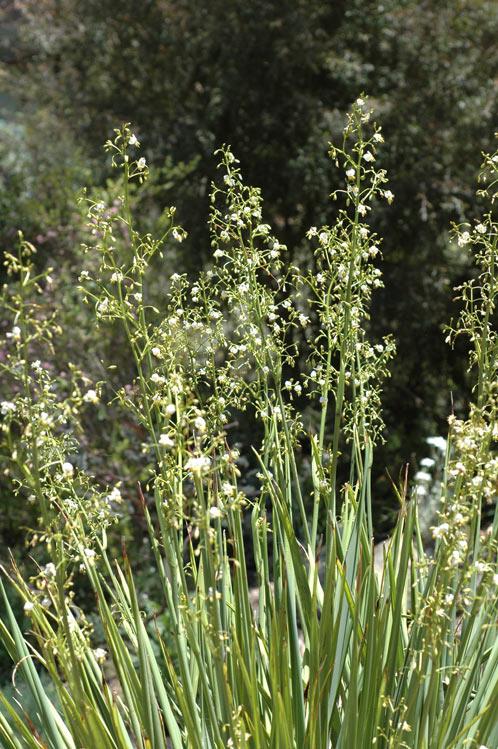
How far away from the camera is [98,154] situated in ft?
25.8

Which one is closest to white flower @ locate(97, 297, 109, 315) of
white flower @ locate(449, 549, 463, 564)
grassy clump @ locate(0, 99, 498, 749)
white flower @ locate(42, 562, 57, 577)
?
grassy clump @ locate(0, 99, 498, 749)

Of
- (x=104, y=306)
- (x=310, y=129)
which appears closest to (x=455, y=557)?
(x=104, y=306)

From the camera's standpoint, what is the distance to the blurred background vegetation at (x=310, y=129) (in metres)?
6.64

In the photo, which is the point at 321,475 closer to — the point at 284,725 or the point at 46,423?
the point at 284,725

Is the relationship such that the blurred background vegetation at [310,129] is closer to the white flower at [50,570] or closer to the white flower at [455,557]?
the white flower at [50,570]

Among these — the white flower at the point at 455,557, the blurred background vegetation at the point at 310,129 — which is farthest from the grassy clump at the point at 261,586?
the blurred background vegetation at the point at 310,129

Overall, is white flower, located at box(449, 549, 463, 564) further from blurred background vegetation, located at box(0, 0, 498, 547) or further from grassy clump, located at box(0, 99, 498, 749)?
blurred background vegetation, located at box(0, 0, 498, 547)

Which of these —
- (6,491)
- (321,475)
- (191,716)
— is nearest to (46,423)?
(191,716)

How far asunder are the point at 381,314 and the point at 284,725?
5176mm

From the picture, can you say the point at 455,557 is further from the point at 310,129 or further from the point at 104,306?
the point at 310,129

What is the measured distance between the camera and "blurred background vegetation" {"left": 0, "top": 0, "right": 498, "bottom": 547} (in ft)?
21.8

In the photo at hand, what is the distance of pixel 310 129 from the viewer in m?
6.92

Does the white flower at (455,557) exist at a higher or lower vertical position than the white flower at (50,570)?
lower

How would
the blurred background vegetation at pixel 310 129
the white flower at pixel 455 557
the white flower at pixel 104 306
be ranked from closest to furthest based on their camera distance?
the white flower at pixel 455 557, the white flower at pixel 104 306, the blurred background vegetation at pixel 310 129
